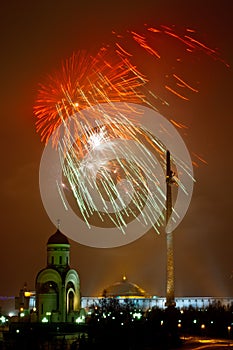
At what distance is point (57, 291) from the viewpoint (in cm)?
5719

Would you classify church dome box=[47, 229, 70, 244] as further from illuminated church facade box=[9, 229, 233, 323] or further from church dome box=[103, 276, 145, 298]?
church dome box=[103, 276, 145, 298]

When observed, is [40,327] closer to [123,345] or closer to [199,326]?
[199,326]

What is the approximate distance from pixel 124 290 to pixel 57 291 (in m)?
48.4

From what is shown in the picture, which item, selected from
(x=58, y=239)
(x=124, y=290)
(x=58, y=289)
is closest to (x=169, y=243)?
(x=58, y=289)

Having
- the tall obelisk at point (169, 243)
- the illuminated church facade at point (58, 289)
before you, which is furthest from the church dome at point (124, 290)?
the tall obelisk at point (169, 243)

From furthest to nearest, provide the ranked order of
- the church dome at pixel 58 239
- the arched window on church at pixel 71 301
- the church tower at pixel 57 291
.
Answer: the church dome at pixel 58 239, the arched window on church at pixel 71 301, the church tower at pixel 57 291

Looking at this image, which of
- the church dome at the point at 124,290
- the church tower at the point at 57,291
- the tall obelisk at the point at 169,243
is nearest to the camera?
the tall obelisk at the point at 169,243

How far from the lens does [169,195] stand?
2026 inches

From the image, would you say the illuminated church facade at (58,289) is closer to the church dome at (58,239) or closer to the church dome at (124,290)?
the church dome at (58,239)

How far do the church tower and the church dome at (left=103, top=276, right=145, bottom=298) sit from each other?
141 feet

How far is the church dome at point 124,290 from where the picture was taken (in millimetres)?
101625

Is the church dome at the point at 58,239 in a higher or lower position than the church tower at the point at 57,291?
higher

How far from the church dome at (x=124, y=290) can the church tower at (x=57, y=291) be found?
4296 centimetres

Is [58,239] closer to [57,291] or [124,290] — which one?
[57,291]
